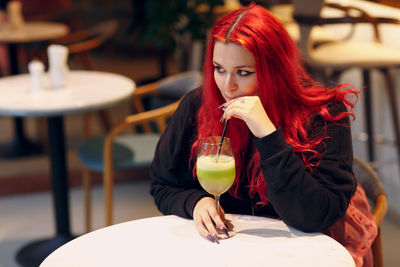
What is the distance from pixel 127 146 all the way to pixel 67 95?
42 cm

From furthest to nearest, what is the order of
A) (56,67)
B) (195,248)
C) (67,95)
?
(56,67) < (67,95) < (195,248)

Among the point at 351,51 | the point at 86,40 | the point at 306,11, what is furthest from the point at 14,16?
the point at 351,51

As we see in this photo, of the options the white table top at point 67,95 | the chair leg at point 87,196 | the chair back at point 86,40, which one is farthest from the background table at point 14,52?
the chair leg at point 87,196

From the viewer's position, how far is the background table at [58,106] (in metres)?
2.71

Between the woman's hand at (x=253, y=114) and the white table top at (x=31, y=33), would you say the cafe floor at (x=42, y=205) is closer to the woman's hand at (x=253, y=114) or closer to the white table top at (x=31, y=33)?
the white table top at (x=31, y=33)

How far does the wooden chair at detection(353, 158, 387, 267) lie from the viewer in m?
1.68

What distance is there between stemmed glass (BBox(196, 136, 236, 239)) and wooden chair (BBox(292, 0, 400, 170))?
1.58m

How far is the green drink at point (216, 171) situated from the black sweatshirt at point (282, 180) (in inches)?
3.1

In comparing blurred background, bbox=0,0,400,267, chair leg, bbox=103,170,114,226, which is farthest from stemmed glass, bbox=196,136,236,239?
chair leg, bbox=103,170,114,226

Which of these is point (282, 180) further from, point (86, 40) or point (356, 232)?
point (86, 40)

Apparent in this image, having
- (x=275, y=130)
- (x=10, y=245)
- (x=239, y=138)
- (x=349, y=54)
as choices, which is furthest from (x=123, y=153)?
(x=275, y=130)

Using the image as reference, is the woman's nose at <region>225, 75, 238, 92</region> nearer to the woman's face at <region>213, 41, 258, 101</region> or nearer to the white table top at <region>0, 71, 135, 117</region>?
the woman's face at <region>213, 41, 258, 101</region>

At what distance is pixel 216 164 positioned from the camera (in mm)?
1451

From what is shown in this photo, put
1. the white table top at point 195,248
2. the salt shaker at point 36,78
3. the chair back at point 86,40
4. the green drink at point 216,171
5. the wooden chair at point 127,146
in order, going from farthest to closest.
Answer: the chair back at point 86,40, the salt shaker at point 36,78, the wooden chair at point 127,146, the green drink at point 216,171, the white table top at point 195,248
